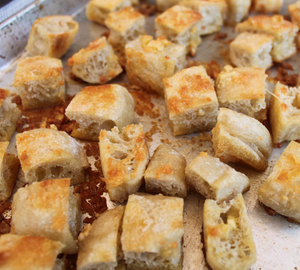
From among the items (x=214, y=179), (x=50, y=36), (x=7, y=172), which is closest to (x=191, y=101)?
(x=214, y=179)

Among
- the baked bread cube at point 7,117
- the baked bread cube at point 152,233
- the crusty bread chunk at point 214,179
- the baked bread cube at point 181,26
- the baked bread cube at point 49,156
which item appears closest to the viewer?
the baked bread cube at point 152,233

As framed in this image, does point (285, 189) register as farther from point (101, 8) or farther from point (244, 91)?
point (101, 8)

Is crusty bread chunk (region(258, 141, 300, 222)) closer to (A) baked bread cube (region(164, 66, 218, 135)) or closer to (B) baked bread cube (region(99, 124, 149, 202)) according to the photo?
(A) baked bread cube (region(164, 66, 218, 135))

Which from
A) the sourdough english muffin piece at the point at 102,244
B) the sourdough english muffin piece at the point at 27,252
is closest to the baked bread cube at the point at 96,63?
the sourdough english muffin piece at the point at 102,244

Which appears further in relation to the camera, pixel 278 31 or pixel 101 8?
pixel 101 8

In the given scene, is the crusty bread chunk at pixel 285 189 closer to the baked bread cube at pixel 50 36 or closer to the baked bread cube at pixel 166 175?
the baked bread cube at pixel 166 175

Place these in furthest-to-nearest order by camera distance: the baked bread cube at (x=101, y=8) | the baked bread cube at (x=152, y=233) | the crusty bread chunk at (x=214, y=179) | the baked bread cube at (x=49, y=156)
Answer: the baked bread cube at (x=101, y=8), the baked bread cube at (x=49, y=156), the crusty bread chunk at (x=214, y=179), the baked bread cube at (x=152, y=233)

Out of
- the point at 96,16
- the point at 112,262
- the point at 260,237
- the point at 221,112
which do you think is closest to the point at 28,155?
the point at 112,262
